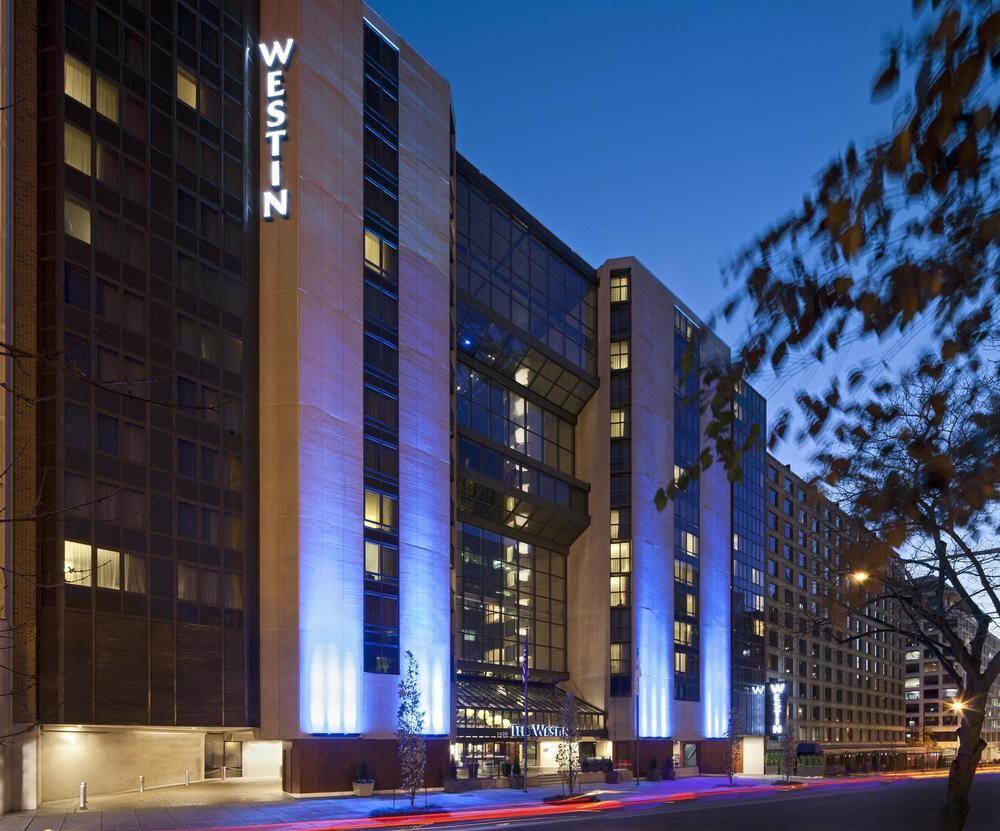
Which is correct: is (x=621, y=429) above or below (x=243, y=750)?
above

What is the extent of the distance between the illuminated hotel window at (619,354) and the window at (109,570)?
5017cm

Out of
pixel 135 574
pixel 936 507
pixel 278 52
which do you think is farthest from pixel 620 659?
pixel 936 507

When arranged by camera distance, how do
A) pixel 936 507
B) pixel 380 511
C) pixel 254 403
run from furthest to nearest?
pixel 380 511
pixel 254 403
pixel 936 507

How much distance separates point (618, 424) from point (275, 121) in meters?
40.7

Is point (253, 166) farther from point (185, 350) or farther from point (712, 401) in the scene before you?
point (712, 401)

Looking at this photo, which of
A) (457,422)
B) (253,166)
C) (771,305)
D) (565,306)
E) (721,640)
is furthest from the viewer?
(721,640)

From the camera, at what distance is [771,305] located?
6945mm

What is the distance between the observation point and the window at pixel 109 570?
145 ft

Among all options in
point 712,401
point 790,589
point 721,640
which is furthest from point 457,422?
point 790,589

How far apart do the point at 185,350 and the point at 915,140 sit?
4692cm

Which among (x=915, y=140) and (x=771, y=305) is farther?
(x=771, y=305)

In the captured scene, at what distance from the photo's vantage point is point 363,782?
175 ft

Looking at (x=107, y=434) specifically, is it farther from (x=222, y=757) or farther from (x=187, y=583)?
(x=222, y=757)

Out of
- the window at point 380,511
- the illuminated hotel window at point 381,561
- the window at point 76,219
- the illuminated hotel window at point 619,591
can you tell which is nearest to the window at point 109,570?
the window at point 76,219
